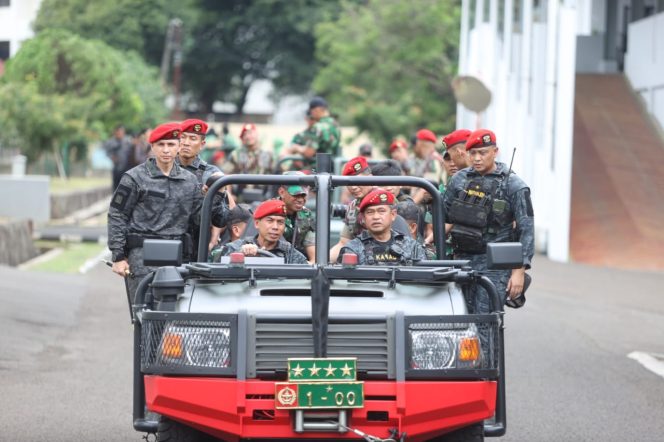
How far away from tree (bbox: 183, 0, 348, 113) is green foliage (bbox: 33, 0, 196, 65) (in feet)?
11.4

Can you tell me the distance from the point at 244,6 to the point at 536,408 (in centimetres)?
8384

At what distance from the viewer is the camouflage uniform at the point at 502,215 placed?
1006cm

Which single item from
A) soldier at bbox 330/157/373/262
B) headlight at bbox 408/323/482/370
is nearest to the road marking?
soldier at bbox 330/157/373/262

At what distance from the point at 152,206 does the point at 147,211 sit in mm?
46

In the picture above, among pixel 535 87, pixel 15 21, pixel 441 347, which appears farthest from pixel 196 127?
pixel 15 21

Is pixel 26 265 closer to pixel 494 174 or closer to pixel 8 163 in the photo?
pixel 494 174

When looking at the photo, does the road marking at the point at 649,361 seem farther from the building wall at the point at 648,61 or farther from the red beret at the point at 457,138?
the building wall at the point at 648,61

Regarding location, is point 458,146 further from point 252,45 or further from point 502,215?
point 252,45

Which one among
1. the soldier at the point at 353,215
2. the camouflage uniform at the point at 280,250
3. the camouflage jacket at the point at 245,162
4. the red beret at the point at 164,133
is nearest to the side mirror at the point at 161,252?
the camouflage uniform at the point at 280,250

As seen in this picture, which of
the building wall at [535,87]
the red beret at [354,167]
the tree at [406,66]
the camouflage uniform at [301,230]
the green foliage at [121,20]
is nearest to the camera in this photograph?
the camouflage uniform at [301,230]

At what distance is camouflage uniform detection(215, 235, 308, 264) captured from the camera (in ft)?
29.9

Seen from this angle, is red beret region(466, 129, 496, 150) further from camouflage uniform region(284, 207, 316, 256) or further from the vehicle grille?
the vehicle grille

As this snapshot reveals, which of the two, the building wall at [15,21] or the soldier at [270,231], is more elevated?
the building wall at [15,21]

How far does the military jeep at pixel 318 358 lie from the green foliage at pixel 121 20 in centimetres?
6407
